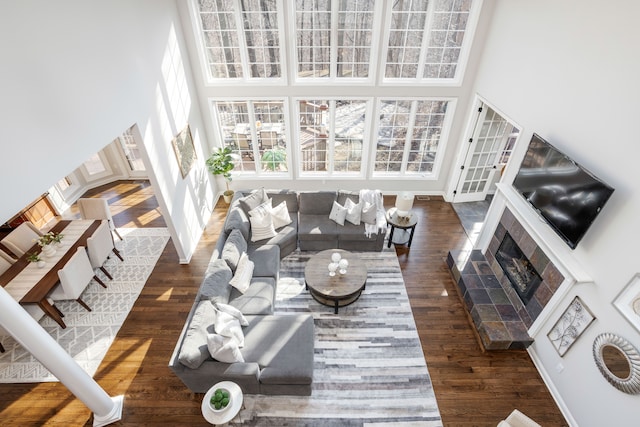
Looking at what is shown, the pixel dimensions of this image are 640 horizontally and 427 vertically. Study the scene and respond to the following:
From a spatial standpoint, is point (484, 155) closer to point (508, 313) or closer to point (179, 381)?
point (508, 313)

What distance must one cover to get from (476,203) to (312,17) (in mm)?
5427

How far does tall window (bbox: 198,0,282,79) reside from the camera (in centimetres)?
596

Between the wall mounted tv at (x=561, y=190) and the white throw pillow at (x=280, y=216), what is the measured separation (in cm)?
395

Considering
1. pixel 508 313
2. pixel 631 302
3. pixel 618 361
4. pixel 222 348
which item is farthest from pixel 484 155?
pixel 222 348

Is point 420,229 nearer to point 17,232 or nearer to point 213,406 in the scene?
point 213,406

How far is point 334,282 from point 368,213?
1.67 m

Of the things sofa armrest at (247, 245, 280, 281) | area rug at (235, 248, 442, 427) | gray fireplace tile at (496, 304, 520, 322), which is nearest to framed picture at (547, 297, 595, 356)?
gray fireplace tile at (496, 304, 520, 322)

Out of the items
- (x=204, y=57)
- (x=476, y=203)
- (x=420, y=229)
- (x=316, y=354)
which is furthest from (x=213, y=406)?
(x=476, y=203)

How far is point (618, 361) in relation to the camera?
3.27 meters

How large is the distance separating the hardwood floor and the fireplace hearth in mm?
889

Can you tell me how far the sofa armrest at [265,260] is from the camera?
5203mm

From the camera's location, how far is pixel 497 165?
23.5 feet

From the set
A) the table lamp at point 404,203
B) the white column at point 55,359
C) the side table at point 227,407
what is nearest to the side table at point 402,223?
the table lamp at point 404,203

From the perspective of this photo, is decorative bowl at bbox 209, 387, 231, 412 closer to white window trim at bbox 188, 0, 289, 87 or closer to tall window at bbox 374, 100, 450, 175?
white window trim at bbox 188, 0, 289, 87
